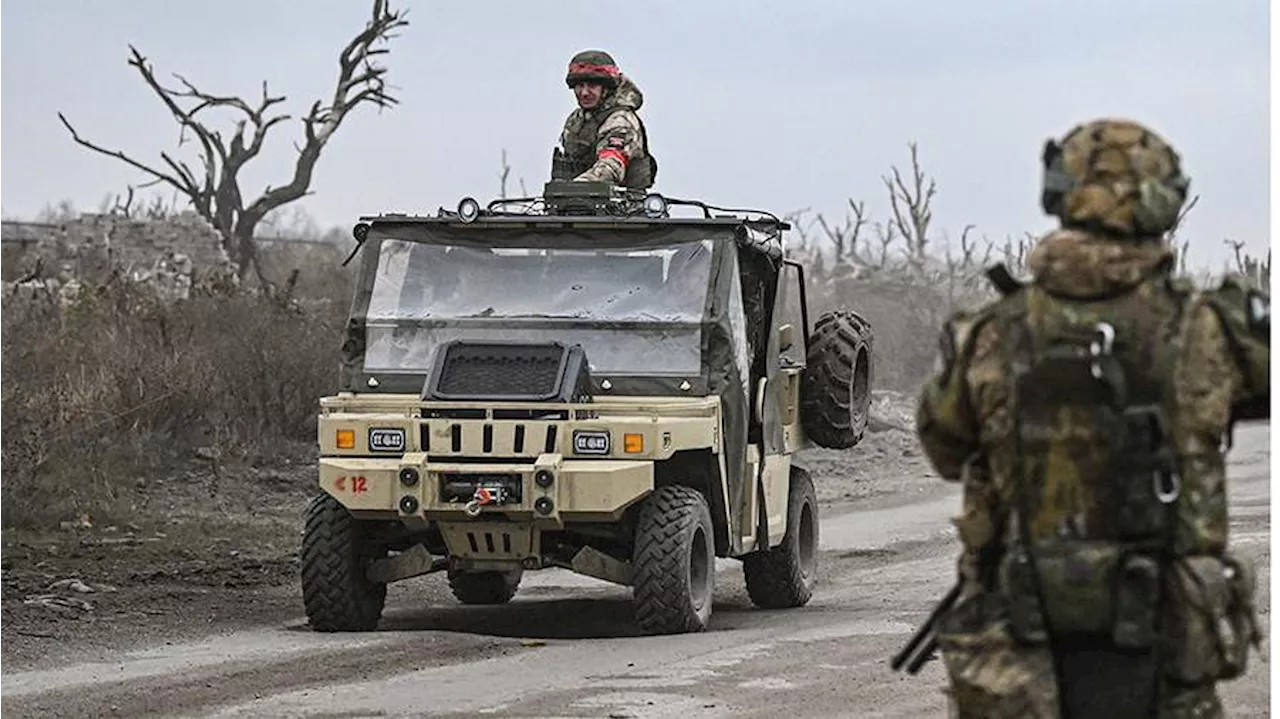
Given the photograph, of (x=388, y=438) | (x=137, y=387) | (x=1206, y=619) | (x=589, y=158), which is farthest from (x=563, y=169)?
(x=1206, y=619)

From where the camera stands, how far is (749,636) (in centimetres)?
1182

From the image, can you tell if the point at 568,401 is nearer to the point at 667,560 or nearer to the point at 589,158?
the point at 667,560

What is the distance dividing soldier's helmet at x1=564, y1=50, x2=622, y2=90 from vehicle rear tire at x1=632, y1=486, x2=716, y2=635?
2.63m

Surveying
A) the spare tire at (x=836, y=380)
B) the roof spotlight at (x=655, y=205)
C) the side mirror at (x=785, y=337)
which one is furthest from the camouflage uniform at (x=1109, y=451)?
the spare tire at (x=836, y=380)

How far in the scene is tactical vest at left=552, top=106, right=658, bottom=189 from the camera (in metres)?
13.7

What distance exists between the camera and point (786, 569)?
13523 mm

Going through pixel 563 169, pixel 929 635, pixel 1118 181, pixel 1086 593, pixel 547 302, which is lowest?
pixel 929 635

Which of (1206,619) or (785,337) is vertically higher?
(785,337)

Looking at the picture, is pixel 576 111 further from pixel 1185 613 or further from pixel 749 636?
pixel 1185 613

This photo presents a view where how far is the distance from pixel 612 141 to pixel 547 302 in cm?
134

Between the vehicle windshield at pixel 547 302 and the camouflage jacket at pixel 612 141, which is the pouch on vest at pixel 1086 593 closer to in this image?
the vehicle windshield at pixel 547 302

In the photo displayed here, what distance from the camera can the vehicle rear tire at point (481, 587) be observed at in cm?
1369

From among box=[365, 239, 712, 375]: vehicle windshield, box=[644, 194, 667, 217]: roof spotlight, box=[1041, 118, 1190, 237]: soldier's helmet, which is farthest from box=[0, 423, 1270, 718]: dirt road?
box=[1041, 118, 1190, 237]: soldier's helmet

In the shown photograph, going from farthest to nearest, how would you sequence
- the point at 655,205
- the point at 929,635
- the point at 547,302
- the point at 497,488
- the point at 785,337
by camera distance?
the point at 785,337
the point at 655,205
the point at 547,302
the point at 497,488
the point at 929,635
